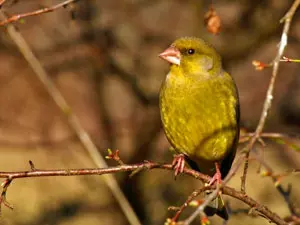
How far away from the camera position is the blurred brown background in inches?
289

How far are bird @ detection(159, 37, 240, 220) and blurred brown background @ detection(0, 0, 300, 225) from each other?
2374 mm

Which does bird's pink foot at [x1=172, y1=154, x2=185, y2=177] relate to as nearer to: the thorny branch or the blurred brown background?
the thorny branch

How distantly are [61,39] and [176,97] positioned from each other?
15.1 ft

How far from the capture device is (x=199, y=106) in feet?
13.7

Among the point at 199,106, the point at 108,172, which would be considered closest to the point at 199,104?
the point at 199,106

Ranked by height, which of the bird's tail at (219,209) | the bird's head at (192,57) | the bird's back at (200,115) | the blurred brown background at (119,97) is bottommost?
the bird's tail at (219,209)

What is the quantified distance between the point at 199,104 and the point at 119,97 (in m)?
5.34

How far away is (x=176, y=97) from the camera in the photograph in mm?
4230

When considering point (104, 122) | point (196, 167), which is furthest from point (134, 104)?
point (196, 167)

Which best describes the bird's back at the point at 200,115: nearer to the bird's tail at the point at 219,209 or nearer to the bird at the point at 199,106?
the bird at the point at 199,106

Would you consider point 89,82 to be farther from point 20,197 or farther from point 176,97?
point 176,97

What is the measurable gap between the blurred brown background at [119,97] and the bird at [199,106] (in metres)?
2.37

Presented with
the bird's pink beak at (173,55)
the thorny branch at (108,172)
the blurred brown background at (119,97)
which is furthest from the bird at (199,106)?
the blurred brown background at (119,97)

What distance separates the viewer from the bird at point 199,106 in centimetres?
418
